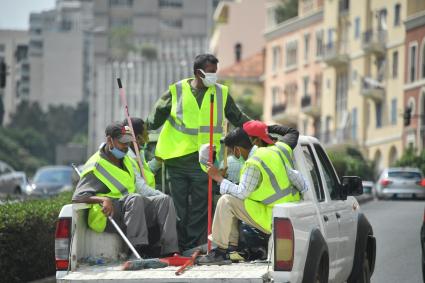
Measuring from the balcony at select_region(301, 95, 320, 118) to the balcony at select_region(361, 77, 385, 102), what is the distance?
39.8 ft

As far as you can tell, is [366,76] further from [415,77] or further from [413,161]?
[413,161]

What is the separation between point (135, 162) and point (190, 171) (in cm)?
62

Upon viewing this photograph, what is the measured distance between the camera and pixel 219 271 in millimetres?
11250

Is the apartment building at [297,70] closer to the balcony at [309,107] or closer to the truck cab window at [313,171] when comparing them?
the balcony at [309,107]

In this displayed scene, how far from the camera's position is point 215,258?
11.6m

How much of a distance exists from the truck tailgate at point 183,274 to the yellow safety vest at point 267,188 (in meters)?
0.48

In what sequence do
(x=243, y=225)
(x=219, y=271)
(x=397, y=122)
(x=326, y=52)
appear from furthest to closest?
(x=326, y=52), (x=397, y=122), (x=243, y=225), (x=219, y=271)

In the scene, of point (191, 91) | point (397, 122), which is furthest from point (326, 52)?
point (191, 91)

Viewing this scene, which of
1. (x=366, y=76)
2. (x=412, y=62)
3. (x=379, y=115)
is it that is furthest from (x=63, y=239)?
(x=366, y=76)

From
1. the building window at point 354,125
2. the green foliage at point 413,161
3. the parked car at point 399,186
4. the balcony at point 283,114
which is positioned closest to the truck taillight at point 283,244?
the parked car at point 399,186

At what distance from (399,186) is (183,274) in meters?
44.0

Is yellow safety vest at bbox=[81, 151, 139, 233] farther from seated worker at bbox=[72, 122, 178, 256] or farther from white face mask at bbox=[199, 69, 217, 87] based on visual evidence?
white face mask at bbox=[199, 69, 217, 87]

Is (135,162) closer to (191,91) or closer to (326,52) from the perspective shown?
(191,91)

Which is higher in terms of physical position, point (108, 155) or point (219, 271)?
point (108, 155)
